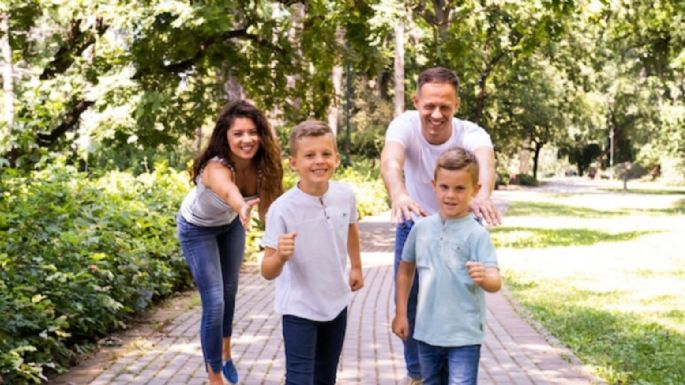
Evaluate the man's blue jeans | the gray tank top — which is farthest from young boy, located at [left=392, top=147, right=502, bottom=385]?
the gray tank top

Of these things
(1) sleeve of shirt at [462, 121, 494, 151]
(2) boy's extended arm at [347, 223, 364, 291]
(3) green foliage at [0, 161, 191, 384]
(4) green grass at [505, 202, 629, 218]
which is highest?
(1) sleeve of shirt at [462, 121, 494, 151]

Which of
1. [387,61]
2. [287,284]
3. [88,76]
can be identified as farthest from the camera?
[387,61]

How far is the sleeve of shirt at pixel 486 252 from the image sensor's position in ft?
13.6

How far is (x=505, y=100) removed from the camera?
5816 centimetres

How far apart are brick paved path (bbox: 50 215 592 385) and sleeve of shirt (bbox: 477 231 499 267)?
105 inches

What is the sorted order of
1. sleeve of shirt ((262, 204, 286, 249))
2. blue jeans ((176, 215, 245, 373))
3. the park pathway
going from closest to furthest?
sleeve of shirt ((262, 204, 286, 249)), blue jeans ((176, 215, 245, 373)), the park pathway

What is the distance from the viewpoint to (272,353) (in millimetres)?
7836

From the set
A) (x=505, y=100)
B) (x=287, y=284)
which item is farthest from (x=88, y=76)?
(x=505, y=100)

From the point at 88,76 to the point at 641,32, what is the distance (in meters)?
24.9

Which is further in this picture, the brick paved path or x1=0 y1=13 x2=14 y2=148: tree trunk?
x1=0 y1=13 x2=14 y2=148: tree trunk

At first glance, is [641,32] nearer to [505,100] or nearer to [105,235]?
[505,100]

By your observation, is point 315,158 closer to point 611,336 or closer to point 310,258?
point 310,258

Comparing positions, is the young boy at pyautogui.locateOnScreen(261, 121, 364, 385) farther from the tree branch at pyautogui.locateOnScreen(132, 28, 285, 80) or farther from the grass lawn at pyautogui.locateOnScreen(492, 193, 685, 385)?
the tree branch at pyautogui.locateOnScreen(132, 28, 285, 80)

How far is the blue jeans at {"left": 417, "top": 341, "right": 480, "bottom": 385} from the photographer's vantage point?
13.8 ft
